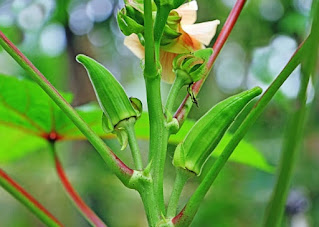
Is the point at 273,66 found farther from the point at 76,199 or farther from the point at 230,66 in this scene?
the point at 230,66

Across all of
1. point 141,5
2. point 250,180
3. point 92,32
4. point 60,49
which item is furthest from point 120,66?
point 141,5

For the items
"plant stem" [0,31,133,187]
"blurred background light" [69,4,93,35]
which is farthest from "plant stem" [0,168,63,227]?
"blurred background light" [69,4,93,35]

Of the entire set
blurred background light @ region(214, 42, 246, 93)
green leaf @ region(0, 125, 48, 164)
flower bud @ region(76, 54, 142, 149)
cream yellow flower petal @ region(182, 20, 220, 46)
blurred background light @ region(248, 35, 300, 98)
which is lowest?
blurred background light @ region(214, 42, 246, 93)

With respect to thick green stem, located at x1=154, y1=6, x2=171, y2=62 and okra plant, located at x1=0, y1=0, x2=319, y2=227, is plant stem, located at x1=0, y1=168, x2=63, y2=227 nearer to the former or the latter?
okra plant, located at x1=0, y1=0, x2=319, y2=227

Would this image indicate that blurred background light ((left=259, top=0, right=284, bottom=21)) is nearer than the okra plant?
No

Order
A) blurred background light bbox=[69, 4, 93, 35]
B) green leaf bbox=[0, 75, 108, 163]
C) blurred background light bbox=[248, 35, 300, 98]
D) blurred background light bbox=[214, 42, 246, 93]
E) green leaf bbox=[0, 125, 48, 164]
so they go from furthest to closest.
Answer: blurred background light bbox=[214, 42, 246, 93]
blurred background light bbox=[69, 4, 93, 35]
blurred background light bbox=[248, 35, 300, 98]
green leaf bbox=[0, 125, 48, 164]
green leaf bbox=[0, 75, 108, 163]

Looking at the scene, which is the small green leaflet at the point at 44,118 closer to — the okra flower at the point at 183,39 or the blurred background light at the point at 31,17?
the okra flower at the point at 183,39

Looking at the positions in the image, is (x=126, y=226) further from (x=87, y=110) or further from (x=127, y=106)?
(x=127, y=106)
